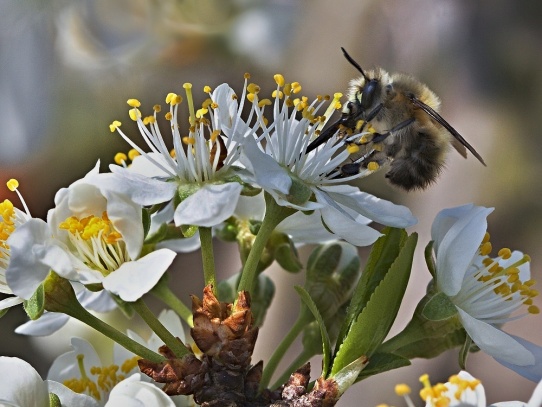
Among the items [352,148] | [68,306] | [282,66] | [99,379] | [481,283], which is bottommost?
[99,379]

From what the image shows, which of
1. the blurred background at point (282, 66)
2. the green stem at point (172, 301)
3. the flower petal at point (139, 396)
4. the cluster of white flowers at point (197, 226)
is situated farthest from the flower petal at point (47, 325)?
the blurred background at point (282, 66)

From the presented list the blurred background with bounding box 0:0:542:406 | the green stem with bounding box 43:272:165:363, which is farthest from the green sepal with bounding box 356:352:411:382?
the blurred background with bounding box 0:0:542:406

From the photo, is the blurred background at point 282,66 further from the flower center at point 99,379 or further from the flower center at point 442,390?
the flower center at point 442,390

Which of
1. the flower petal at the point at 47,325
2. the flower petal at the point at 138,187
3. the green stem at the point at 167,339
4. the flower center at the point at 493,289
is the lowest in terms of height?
the flower petal at the point at 47,325

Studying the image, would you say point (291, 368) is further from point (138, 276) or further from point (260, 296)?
point (138, 276)

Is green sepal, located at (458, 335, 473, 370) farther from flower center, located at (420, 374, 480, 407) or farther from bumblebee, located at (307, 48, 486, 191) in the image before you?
bumblebee, located at (307, 48, 486, 191)

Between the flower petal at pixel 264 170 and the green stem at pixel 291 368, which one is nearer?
the flower petal at pixel 264 170

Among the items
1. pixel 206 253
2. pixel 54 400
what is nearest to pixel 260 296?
pixel 206 253
